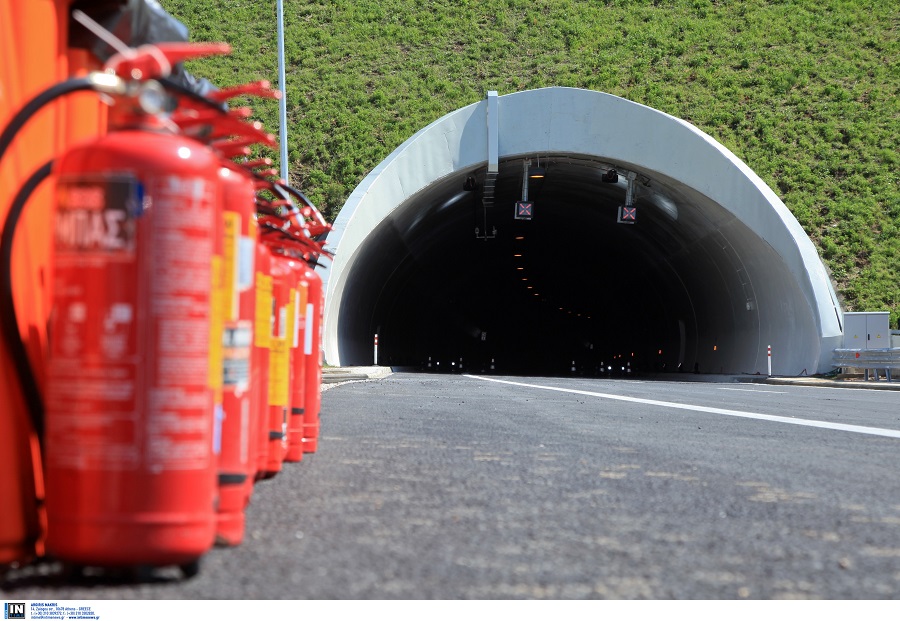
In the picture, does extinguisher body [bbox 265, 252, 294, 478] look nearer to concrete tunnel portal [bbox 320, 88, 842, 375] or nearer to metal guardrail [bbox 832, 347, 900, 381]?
concrete tunnel portal [bbox 320, 88, 842, 375]

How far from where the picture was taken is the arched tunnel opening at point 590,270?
25.1 m

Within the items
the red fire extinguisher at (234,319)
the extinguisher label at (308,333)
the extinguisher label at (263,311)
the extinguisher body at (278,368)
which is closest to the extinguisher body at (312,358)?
the extinguisher label at (308,333)

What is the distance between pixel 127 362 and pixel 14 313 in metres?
0.50

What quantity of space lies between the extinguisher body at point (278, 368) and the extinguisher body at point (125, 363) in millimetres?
1850

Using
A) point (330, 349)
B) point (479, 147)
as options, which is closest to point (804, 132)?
point (479, 147)

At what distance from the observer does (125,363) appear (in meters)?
2.66

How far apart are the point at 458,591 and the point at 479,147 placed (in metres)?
22.0

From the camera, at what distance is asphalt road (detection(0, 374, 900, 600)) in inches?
108

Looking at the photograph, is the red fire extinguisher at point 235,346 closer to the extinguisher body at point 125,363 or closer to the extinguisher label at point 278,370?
the extinguisher body at point 125,363

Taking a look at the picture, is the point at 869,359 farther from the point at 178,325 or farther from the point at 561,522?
the point at 178,325

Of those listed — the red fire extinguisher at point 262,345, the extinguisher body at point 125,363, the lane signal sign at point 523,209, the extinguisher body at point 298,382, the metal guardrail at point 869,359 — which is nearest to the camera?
the extinguisher body at point 125,363

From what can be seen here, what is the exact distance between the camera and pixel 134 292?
2.68 metres

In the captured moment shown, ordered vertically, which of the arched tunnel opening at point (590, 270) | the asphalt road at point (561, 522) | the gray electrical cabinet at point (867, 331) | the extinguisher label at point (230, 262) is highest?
the arched tunnel opening at point (590, 270)
